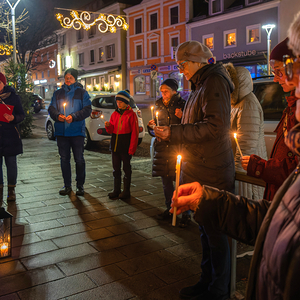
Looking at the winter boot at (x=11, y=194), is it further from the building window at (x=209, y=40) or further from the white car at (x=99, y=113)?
the building window at (x=209, y=40)

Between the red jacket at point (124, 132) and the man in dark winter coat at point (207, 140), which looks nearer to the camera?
the man in dark winter coat at point (207, 140)

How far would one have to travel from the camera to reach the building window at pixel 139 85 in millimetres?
41781

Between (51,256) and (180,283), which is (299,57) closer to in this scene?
(180,283)

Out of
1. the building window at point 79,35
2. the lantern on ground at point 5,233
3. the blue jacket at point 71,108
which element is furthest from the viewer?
the building window at point 79,35

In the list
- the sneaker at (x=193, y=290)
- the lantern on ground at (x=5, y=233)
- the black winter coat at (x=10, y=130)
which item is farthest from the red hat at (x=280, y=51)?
the black winter coat at (x=10, y=130)

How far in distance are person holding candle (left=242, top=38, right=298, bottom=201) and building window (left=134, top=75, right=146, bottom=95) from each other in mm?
39904

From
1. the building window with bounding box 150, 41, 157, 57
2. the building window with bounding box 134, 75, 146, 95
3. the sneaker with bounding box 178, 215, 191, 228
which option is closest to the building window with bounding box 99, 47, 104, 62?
the building window with bounding box 134, 75, 146, 95

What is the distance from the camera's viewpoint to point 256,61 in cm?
2731

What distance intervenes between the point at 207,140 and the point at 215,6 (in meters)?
31.3

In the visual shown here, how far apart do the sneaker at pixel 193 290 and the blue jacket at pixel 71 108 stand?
12.1 ft

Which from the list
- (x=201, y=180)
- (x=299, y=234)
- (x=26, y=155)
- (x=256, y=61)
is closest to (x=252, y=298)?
(x=299, y=234)

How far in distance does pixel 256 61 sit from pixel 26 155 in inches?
874

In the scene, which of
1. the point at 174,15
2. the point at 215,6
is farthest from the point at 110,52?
the point at 215,6

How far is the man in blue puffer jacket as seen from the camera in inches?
230
